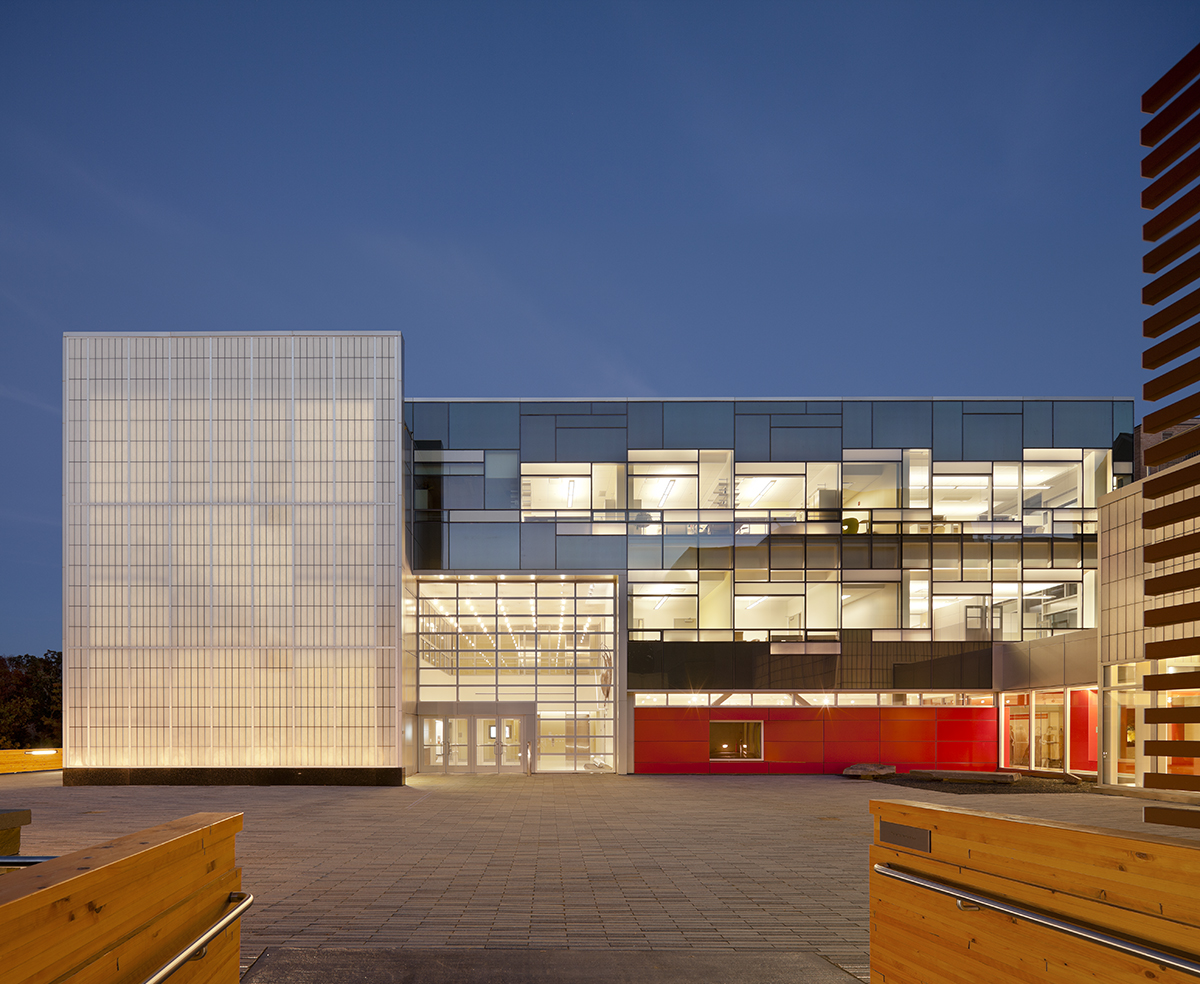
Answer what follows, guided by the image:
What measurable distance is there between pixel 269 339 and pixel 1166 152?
24.6 meters

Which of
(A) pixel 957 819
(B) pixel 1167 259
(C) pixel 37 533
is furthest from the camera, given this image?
(C) pixel 37 533

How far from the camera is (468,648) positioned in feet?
86.8

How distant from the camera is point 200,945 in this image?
3549 mm

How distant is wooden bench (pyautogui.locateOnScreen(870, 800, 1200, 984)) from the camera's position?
2980mm

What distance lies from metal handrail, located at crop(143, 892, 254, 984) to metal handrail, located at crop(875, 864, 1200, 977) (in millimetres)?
3317

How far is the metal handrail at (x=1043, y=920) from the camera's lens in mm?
2801

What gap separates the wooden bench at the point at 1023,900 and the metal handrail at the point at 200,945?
332cm

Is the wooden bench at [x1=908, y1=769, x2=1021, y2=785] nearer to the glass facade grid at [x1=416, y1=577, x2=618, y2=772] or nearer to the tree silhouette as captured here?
the glass facade grid at [x1=416, y1=577, x2=618, y2=772]

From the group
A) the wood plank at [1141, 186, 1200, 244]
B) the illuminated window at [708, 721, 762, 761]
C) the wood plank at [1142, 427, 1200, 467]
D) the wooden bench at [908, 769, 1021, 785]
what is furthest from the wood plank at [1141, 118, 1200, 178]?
the illuminated window at [708, 721, 762, 761]

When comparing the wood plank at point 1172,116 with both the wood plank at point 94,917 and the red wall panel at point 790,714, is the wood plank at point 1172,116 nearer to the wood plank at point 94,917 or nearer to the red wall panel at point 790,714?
the wood plank at point 94,917

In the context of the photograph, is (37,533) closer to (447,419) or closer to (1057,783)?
(447,419)

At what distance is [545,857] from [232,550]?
16349 millimetres

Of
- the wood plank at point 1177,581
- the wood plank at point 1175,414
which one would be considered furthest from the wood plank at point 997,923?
the wood plank at point 1175,414

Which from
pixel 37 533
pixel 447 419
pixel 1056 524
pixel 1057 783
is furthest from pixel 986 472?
pixel 37 533
